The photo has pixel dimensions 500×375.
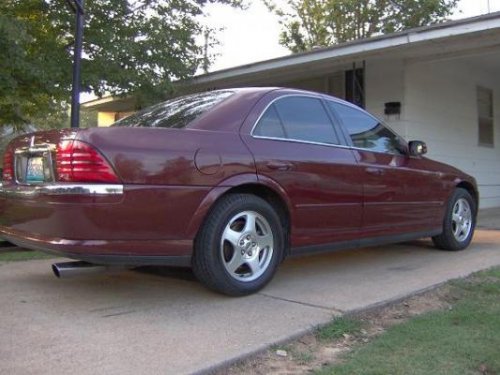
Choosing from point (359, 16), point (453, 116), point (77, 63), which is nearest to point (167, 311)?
point (77, 63)

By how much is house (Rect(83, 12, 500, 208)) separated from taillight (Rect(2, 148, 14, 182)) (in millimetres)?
6233

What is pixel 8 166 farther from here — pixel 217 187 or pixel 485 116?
pixel 485 116

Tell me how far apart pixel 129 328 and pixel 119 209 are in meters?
0.73

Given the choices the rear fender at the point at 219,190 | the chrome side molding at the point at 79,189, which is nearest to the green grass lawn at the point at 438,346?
the rear fender at the point at 219,190

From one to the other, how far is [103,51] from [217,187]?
666 centimetres

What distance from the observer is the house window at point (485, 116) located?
12.7 metres

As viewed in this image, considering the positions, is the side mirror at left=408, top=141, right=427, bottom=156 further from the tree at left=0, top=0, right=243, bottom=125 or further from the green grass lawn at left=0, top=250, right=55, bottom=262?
the tree at left=0, top=0, right=243, bottom=125

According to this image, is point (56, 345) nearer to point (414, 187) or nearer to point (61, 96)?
point (414, 187)

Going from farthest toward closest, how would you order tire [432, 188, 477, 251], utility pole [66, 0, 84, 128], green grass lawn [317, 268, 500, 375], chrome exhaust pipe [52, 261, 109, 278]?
utility pole [66, 0, 84, 128] → tire [432, 188, 477, 251] → chrome exhaust pipe [52, 261, 109, 278] → green grass lawn [317, 268, 500, 375]

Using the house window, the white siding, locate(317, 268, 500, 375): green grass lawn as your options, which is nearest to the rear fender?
locate(317, 268, 500, 375): green grass lawn

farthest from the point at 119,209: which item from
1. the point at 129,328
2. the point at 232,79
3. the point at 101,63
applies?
the point at 232,79

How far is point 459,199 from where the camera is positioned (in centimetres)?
654

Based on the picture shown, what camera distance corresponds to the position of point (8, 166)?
14.8 feet

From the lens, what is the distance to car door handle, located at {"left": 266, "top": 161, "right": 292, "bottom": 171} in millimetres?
4398
